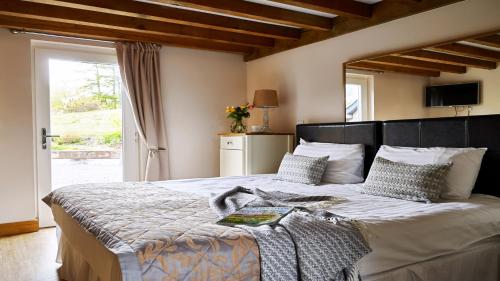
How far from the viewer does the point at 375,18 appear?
11.4 feet

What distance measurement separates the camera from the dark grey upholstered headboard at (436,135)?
253 cm

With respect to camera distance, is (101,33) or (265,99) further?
(265,99)

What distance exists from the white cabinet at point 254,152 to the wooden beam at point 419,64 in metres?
1.42

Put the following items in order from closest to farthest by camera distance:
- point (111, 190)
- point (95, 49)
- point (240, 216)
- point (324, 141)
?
point (240, 216) → point (111, 190) → point (324, 141) → point (95, 49)

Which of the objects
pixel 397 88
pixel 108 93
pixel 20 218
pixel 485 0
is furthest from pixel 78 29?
pixel 485 0

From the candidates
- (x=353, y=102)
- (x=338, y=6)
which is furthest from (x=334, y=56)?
(x=338, y=6)

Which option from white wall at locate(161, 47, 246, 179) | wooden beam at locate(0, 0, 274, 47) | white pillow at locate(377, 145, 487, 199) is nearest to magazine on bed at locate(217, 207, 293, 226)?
white pillow at locate(377, 145, 487, 199)

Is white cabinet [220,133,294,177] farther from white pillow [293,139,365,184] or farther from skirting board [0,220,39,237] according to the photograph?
→ skirting board [0,220,39,237]

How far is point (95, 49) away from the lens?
4512 millimetres

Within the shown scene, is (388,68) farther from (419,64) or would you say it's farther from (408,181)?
(408,181)

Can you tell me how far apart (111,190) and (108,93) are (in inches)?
88.7

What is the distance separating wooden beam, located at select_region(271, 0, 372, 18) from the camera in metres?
3.23

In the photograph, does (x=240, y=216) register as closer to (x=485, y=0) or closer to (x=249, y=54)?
(x=485, y=0)

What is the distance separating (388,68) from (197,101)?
252 centimetres
